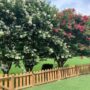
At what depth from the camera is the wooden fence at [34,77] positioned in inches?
707

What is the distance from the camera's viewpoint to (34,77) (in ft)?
69.8

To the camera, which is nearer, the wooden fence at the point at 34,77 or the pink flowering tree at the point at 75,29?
the wooden fence at the point at 34,77

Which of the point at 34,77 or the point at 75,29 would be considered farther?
the point at 75,29

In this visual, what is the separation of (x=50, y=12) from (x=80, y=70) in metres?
6.72

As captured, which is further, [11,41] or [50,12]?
[50,12]

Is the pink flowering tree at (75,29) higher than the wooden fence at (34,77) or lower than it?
higher

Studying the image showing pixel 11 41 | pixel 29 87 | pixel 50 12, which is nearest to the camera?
pixel 29 87

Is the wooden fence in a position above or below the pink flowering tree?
below

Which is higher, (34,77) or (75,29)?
(75,29)

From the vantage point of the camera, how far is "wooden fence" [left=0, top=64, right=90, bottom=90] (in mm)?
17969

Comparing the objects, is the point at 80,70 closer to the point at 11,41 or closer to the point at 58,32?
the point at 58,32

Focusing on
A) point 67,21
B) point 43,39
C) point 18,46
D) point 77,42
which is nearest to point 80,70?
point 77,42

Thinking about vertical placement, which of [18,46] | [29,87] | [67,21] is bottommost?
[29,87]

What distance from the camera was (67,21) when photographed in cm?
2812
